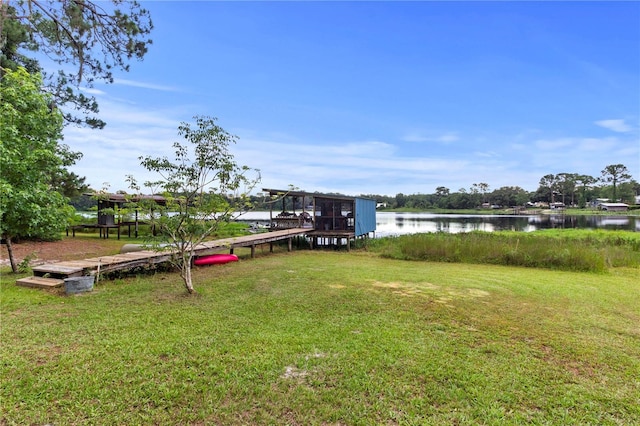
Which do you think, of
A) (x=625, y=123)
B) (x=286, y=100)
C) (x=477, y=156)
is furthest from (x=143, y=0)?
(x=477, y=156)

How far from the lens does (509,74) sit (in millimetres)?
15508

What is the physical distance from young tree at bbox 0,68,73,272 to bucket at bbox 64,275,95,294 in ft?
5.67

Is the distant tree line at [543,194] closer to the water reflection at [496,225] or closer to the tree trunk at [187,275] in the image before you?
the water reflection at [496,225]

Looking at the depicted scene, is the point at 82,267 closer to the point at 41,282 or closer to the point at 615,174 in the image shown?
the point at 41,282

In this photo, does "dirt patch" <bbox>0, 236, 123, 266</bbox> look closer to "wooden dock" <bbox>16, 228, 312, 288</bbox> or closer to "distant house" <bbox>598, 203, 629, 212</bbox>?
"wooden dock" <bbox>16, 228, 312, 288</bbox>

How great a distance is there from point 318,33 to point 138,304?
41.5 feet

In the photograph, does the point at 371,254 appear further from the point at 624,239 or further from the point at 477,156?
the point at 477,156

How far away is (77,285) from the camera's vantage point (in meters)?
5.54

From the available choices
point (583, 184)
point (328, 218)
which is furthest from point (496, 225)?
point (583, 184)

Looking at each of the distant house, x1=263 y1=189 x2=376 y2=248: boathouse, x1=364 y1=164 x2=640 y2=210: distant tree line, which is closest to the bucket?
x1=263 y1=189 x2=376 y2=248: boathouse

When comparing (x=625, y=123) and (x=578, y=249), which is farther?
(x=625, y=123)

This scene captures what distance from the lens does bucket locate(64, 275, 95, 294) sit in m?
5.48

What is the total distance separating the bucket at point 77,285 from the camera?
5476 millimetres

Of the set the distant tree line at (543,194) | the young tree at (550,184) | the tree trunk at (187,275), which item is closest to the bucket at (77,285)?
the tree trunk at (187,275)
